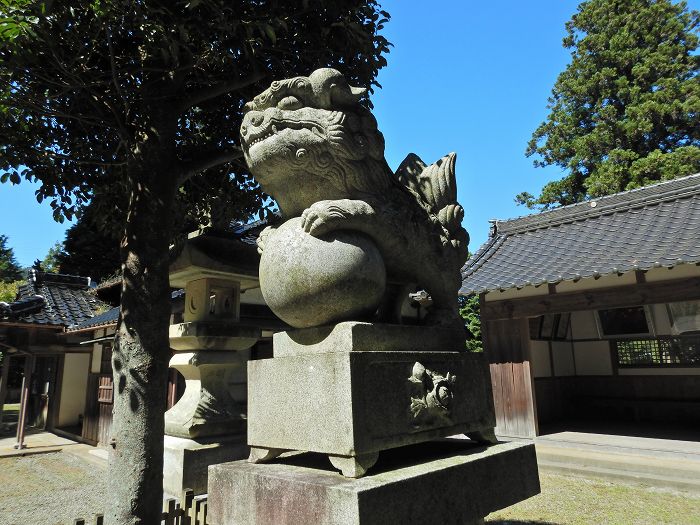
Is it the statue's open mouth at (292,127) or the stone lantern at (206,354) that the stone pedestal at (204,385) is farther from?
the statue's open mouth at (292,127)

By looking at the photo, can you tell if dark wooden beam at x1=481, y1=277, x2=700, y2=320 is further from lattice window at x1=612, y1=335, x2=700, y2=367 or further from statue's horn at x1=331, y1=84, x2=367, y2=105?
statue's horn at x1=331, y1=84, x2=367, y2=105

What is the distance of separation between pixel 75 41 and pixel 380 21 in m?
→ 3.00

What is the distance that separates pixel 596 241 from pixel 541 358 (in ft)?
13.3

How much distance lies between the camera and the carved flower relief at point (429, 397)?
2398mm

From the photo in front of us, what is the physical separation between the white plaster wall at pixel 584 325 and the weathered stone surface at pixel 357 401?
11506 mm

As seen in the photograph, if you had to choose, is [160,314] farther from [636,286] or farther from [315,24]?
[636,286]

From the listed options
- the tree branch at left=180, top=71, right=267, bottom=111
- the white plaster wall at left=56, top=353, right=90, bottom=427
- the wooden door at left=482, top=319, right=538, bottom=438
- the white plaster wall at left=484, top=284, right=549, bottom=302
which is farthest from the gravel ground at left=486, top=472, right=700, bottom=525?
the white plaster wall at left=56, top=353, right=90, bottom=427

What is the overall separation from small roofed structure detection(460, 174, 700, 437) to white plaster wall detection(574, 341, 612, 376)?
27 mm

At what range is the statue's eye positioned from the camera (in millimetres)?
2475

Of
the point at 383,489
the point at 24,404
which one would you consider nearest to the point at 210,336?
the point at 383,489

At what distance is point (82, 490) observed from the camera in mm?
7770

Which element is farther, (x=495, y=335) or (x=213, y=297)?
(x=495, y=335)

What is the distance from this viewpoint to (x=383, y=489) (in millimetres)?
1978

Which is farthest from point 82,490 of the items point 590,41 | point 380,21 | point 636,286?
point 590,41
